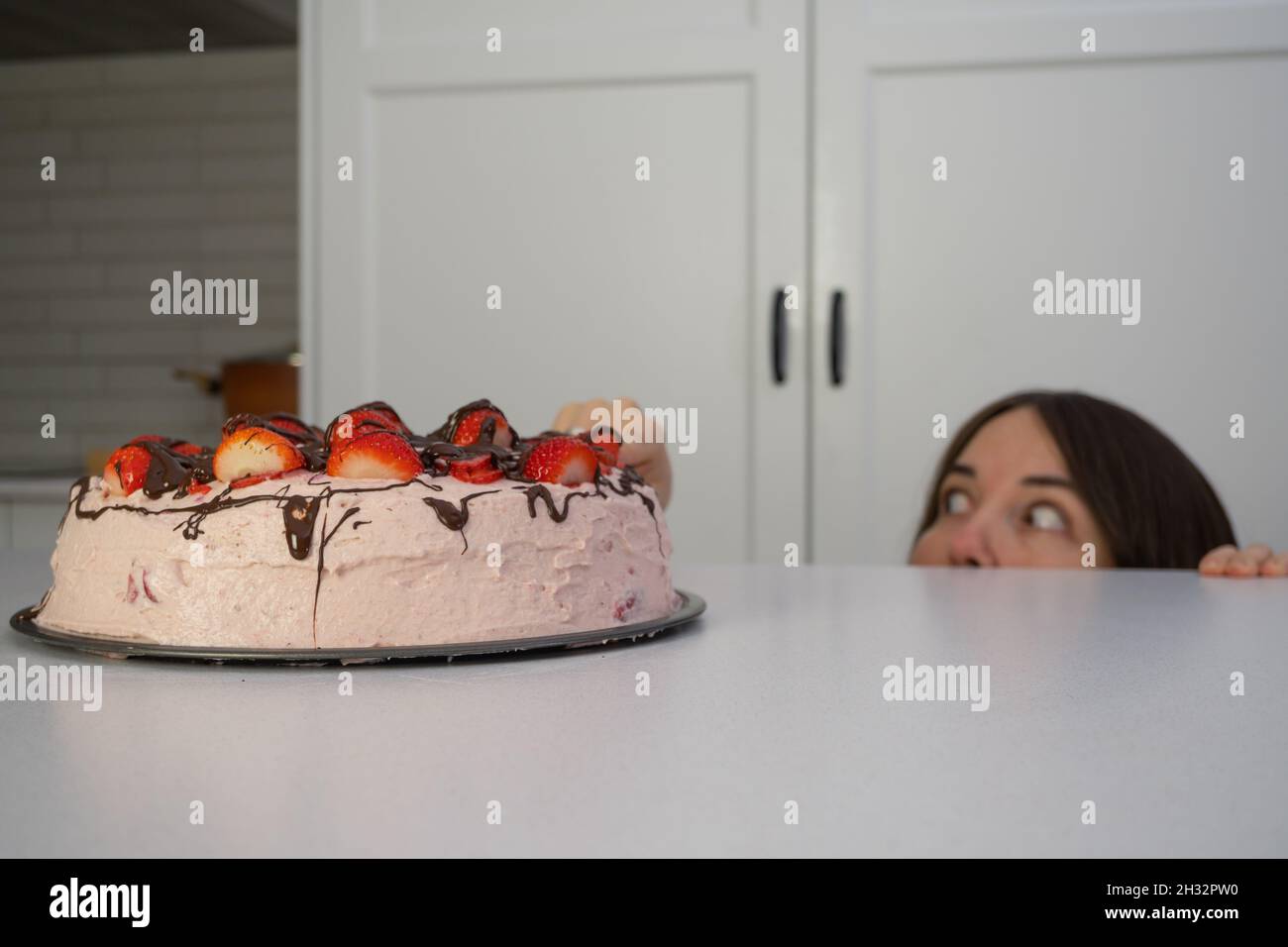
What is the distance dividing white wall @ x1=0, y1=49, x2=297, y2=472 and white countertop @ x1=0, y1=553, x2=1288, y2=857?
3.22 m

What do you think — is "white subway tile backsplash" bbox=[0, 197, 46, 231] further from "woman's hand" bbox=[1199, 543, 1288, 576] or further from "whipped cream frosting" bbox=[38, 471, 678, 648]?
"woman's hand" bbox=[1199, 543, 1288, 576]

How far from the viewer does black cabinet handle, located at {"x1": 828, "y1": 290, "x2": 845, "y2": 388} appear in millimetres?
2547

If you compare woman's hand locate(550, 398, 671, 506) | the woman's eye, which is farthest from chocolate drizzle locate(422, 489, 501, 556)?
the woman's eye

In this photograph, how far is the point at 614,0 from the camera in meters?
2.66

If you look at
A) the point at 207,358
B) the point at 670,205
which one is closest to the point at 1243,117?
the point at 670,205

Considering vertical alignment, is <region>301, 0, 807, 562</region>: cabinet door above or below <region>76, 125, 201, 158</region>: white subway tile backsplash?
below

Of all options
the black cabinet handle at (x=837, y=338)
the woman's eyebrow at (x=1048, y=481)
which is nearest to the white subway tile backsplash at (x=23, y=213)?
the black cabinet handle at (x=837, y=338)

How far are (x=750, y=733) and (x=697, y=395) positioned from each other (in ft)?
6.81

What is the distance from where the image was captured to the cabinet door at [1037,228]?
8.21ft

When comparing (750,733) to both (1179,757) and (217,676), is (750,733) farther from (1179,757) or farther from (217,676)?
(217,676)

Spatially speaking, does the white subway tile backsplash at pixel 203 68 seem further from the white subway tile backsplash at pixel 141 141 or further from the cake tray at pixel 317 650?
the cake tray at pixel 317 650

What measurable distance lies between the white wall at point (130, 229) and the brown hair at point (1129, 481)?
8.30 feet

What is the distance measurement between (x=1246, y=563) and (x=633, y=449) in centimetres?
71

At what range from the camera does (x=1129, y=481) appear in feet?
6.08
